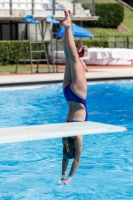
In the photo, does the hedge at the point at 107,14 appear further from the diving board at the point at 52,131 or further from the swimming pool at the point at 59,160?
the diving board at the point at 52,131

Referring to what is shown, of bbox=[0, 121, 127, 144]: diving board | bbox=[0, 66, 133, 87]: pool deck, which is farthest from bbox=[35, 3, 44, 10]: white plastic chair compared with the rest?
bbox=[0, 121, 127, 144]: diving board

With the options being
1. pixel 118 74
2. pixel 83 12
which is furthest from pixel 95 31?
pixel 118 74

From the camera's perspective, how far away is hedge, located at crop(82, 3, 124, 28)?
4656cm

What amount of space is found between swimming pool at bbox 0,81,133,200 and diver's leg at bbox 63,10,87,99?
1466 millimetres

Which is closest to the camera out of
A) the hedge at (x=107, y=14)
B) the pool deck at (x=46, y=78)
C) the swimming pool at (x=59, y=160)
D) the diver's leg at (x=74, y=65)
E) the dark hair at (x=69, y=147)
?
the diver's leg at (x=74, y=65)

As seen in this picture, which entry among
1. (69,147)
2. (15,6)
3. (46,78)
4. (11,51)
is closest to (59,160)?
(69,147)

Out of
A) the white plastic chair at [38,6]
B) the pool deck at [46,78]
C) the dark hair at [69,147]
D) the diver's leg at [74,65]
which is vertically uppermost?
the diver's leg at [74,65]

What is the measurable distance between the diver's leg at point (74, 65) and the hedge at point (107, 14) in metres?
39.4

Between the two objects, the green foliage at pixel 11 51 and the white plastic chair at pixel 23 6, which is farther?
the white plastic chair at pixel 23 6

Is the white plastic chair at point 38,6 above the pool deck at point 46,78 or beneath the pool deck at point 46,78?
above

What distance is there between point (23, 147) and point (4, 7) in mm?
19934

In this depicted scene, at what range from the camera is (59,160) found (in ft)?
32.1

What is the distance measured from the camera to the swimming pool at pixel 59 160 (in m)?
7.99

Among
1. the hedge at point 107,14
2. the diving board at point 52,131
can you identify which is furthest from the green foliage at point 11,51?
the hedge at point 107,14
